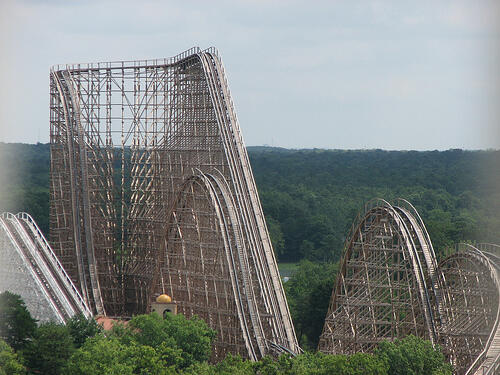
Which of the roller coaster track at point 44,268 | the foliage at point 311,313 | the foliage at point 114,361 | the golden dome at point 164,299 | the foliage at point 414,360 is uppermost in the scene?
the roller coaster track at point 44,268

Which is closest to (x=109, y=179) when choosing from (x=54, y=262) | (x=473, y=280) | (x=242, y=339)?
(x=54, y=262)

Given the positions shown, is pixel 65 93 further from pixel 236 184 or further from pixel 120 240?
pixel 236 184

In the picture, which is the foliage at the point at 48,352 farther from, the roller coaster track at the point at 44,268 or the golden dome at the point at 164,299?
the golden dome at the point at 164,299

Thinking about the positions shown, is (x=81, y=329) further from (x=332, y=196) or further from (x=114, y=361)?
(x=332, y=196)

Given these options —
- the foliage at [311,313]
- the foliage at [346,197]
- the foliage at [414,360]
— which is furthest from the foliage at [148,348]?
the foliage at [346,197]

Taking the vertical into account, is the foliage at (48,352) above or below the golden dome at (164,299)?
below

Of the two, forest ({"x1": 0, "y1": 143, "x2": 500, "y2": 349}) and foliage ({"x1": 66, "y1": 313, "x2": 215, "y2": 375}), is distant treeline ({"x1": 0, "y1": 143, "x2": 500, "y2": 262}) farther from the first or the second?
foliage ({"x1": 66, "y1": 313, "x2": 215, "y2": 375})
